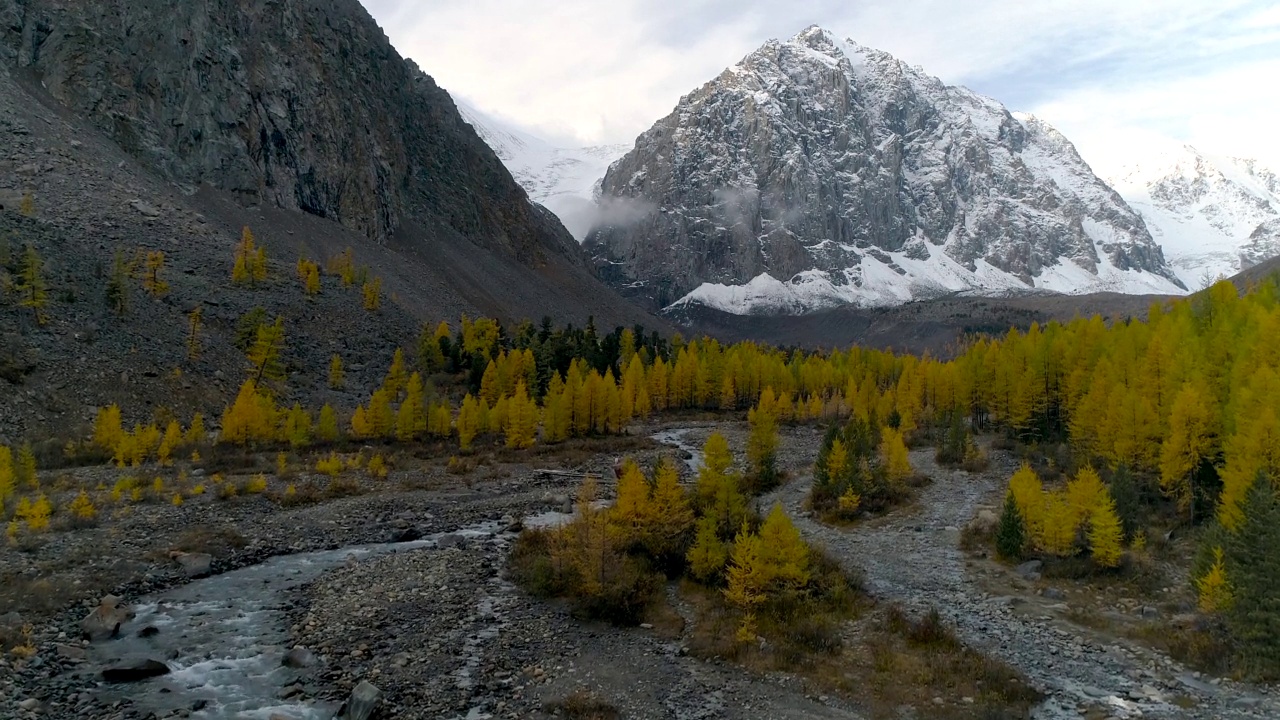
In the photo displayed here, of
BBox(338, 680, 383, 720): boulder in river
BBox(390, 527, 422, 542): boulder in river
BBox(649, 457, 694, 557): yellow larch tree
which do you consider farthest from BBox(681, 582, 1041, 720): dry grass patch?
BBox(390, 527, 422, 542): boulder in river

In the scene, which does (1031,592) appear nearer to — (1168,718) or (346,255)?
(1168,718)

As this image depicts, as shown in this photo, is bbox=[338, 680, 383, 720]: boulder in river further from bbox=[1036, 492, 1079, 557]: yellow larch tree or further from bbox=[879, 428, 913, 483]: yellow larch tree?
bbox=[879, 428, 913, 483]: yellow larch tree

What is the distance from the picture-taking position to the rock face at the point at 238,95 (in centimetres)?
11606

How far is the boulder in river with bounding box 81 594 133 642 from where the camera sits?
82.1 ft

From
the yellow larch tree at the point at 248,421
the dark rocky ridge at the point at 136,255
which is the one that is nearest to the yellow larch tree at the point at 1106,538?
the yellow larch tree at the point at 248,421

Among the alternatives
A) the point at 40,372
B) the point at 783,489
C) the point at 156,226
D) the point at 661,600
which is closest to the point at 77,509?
the point at 40,372

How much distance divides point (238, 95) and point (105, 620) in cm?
14507

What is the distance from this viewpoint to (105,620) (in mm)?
25609

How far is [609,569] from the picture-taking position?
30.0 metres

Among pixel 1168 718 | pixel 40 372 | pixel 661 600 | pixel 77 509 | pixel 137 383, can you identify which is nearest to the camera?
pixel 1168 718

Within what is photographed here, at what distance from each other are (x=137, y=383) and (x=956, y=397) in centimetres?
8577

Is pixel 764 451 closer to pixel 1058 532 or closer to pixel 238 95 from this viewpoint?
pixel 1058 532

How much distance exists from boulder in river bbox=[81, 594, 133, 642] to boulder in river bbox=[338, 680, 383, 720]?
423 inches

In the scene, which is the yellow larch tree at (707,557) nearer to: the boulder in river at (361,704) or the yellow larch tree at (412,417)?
the boulder in river at (361,704)
